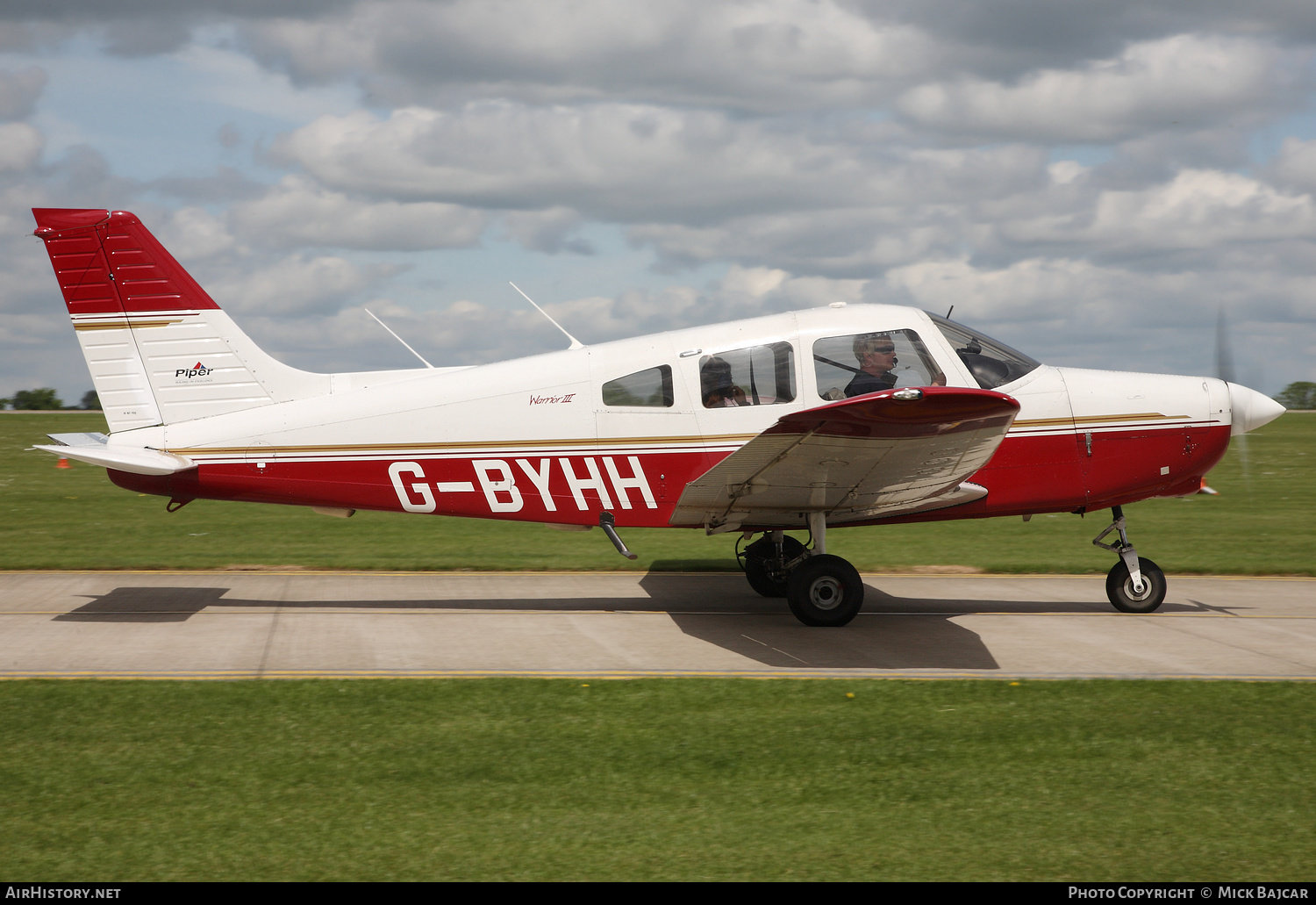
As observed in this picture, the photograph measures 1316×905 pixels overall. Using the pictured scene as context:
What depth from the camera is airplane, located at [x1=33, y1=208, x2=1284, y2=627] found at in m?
8.63

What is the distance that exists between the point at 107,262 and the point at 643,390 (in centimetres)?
473

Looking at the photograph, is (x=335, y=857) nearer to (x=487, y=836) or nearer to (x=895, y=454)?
(x=487, y=836)

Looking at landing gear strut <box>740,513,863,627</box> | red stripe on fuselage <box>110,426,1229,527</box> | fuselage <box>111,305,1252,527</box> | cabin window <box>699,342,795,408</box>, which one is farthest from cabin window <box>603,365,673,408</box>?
landing gear strut <box>740,513,863,627</box>

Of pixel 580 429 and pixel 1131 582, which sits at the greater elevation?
pixel 580 429

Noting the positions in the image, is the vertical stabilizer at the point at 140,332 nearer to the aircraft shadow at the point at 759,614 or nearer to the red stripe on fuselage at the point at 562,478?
the red stripe on fuselage at the point at 562,478

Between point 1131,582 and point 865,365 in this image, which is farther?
point 1131,582

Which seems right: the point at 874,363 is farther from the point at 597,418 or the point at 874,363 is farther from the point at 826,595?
the point at 597,418

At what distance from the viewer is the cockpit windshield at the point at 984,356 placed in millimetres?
8742

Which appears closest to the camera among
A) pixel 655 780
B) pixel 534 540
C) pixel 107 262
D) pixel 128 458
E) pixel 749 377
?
pixel 655 780

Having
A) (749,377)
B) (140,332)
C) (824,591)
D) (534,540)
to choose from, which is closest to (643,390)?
(749,377)

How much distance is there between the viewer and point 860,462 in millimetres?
7699

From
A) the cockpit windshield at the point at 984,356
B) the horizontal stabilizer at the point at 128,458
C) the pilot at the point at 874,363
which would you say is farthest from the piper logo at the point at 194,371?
the cockpit windshield at the point at 984,356

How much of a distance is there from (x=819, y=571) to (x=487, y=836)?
4793mm

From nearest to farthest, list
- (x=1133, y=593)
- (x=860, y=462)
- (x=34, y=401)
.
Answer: (x=860, y=462), (x=1133, y=593), (x=34, y=401)
